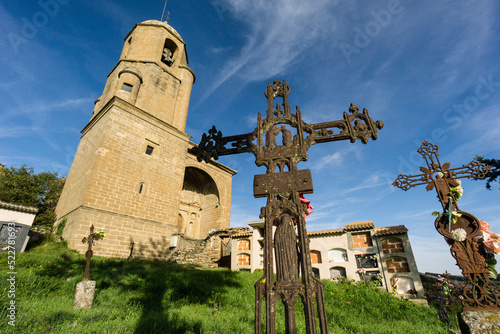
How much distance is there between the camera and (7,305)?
3820 mm

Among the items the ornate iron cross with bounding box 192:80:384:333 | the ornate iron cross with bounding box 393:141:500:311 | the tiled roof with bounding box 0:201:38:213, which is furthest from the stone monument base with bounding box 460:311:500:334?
the tiled roof with bounding box 0:201:38:213

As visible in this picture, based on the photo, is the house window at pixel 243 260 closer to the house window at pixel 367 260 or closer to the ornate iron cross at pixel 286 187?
the house window at pixel 367 260

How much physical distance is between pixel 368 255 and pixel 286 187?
856 cm

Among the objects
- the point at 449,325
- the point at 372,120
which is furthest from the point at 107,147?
the point at 449,325

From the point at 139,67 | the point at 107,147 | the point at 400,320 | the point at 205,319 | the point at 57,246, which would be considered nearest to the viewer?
the point at 205,319

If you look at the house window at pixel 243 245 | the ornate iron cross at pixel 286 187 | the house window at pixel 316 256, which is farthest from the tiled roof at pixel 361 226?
the ornate iron cross at pixel 286 187

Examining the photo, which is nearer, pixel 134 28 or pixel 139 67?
pixel 139 67

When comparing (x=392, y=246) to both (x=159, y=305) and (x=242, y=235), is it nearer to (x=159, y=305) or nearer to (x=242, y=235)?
(x=242, y=235)

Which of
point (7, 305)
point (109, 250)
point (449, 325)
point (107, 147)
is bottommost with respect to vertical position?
point (449, 325)

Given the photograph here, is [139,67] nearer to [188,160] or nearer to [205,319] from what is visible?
[188,160]

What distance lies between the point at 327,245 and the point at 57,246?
36.6ft

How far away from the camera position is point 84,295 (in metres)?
4.77

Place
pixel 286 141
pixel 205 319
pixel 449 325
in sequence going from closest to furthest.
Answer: pixel 286 141 < pixel 205 319 < pixel 449 325

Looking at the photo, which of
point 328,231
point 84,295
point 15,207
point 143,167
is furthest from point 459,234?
point 15,207
